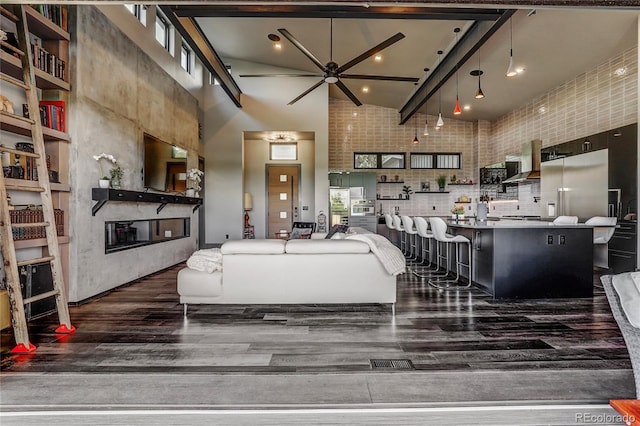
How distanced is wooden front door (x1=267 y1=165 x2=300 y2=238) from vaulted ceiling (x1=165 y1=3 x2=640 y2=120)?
8.36 ft

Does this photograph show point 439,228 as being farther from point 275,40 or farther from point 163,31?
point 163,31

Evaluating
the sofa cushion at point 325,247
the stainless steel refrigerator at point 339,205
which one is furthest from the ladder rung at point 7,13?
the stainless steel refrigerator at point 339,205

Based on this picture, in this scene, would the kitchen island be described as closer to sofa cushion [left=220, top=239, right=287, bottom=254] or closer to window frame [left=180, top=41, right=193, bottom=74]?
sofa cushion [left=220, top=239, right=287, bottom=254]

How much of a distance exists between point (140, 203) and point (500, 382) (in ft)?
16.4

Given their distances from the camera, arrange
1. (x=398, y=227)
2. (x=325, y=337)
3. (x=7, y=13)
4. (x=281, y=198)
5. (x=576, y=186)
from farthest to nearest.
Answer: (x=281, y=198) < (x=398, y=227) < (x=576, y=186) < (x=7, y=13) < (x=325, y=337)

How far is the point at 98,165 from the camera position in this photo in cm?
416

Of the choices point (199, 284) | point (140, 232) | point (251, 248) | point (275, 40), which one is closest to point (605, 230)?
point (251, 248)

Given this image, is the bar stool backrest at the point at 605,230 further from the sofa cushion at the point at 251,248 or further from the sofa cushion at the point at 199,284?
the sofa cushion at the point at 199,284

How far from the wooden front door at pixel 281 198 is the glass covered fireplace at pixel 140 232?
3.14m

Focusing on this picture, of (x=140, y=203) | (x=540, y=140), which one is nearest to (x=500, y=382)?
(x=140, y=203)

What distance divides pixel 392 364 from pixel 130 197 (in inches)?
155

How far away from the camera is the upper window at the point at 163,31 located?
6075 mm

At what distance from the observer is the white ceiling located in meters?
4.68

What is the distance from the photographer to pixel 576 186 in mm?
6059
